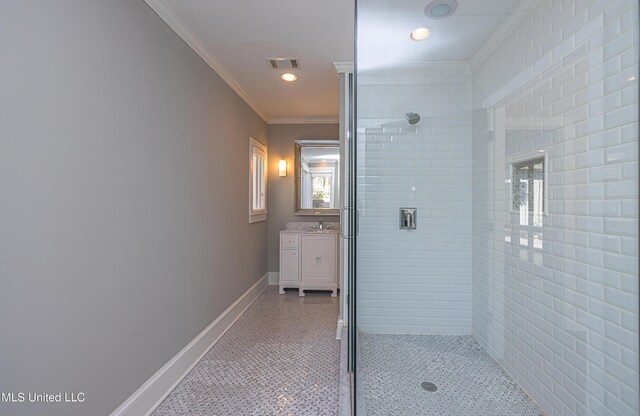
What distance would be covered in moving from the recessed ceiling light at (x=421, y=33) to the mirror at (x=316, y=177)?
226cm

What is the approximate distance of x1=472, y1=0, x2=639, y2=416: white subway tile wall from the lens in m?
1.03

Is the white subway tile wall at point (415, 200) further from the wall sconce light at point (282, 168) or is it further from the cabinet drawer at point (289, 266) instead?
the wall sconce light at point (282, 168)

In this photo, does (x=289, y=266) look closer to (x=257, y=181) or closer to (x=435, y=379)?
(x=257, y=181)

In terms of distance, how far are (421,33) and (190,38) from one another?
59.1 inches

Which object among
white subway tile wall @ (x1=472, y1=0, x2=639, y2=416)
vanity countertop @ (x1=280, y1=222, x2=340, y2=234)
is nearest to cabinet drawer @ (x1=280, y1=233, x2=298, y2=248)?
vanity countertop @ (x1=280, y1=222, x2=340, y2=234)

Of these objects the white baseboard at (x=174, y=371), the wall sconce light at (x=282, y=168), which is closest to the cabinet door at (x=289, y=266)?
the white baseboard at (x=174, y=371)

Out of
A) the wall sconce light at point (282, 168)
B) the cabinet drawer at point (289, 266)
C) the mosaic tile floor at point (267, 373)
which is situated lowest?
the mosaic tile floor at point (267, 373)

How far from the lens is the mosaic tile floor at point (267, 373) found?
169 centimetres

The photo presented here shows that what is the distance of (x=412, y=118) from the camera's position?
2.25 m

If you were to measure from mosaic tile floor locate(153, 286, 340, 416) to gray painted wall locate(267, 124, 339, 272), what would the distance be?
4.75 ft

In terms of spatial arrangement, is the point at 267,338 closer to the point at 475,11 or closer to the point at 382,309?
the point at 382,309

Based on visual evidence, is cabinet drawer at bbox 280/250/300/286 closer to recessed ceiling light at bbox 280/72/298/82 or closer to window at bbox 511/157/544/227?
recessed ceiling light at bbox 280/72/298/82

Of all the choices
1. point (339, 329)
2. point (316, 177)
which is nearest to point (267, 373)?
point (339, 329)

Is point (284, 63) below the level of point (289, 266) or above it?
above
